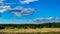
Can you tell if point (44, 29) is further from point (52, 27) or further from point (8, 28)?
point (8, 28)

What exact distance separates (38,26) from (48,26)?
2001mm

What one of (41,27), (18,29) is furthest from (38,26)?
(18,29)

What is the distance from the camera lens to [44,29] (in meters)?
47.9

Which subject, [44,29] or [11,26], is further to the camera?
[11,26]

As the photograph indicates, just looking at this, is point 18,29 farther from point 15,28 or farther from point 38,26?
point 38,26

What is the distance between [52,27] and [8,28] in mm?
8597

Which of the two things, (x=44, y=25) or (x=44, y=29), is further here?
(x=44, y=25)

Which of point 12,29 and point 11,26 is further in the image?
point 11,26

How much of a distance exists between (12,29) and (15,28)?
108 centimetres

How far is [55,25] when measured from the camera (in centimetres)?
4947

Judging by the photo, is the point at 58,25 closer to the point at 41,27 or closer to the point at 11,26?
the point at 41,27

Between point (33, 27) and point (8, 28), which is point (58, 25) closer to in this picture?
point (33, 27)

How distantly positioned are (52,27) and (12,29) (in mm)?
7866

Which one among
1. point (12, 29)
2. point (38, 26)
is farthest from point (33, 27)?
point (12, 29)
